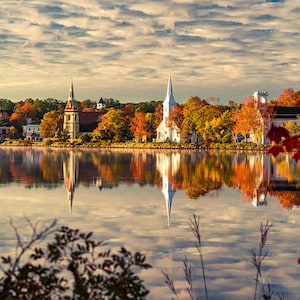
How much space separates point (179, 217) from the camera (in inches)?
615

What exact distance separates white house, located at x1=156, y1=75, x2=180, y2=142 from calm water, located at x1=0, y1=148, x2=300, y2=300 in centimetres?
6356

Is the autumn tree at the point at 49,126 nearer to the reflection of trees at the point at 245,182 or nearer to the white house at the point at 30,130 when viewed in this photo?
the white house at the point at 30,130

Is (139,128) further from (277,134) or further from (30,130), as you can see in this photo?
(277,134)

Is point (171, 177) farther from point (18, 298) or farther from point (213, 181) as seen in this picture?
point (18, 298)

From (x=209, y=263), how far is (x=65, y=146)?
8630 cm

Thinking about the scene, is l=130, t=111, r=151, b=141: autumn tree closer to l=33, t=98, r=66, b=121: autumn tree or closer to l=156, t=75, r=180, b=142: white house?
l=156, t=75, r=180, b=142: white house

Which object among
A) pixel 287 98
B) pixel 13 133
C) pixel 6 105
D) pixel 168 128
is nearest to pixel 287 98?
pixel 287 98

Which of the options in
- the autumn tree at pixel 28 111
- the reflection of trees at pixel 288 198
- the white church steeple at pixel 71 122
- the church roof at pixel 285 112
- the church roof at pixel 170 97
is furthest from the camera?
the autumn tree at pixel 28 111

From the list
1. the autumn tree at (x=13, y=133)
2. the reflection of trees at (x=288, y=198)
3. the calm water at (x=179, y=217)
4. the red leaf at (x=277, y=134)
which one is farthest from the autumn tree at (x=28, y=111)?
the red leaf at (x=277, y=134)

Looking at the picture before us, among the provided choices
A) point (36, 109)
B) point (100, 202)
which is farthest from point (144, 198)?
point (36, 109)

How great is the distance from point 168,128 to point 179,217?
79.9 meters

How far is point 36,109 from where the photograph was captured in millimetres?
140125

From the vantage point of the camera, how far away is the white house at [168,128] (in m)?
92.8

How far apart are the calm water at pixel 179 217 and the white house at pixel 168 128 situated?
6356 cm
